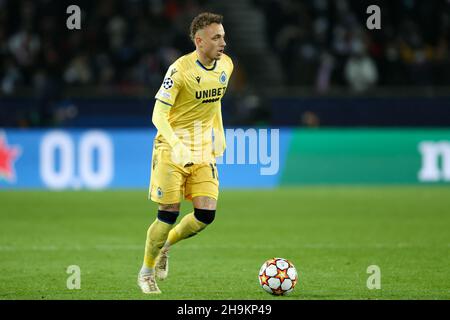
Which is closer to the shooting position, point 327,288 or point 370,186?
point 327,288

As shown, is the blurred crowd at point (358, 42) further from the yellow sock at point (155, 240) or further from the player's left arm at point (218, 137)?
the yellow sock at point (155, 240)

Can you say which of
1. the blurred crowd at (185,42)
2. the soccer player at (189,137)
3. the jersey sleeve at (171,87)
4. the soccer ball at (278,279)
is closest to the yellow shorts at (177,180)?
the soccer player at (189,137)

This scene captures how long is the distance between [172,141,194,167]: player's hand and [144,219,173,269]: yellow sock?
62cm

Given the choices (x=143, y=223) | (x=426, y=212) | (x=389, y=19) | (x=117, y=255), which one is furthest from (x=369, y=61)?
(x=117, y=255)

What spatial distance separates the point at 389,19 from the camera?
74.3 feet

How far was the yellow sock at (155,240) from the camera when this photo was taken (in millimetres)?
8250

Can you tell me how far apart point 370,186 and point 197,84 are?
11121 mm

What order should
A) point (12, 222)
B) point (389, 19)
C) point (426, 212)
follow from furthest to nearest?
1. point (389, 19)
2. point (426, 212)
3. point (12, 222)

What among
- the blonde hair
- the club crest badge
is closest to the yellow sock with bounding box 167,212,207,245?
the club crest badge

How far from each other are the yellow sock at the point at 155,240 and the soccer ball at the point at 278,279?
0.88 meters

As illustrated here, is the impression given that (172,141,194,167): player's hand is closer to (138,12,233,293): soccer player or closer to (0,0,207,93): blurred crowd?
(138,12,233,293): soccer player

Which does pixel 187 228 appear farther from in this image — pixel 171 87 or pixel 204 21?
pixel 204 21

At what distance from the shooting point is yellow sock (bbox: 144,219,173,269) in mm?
8250
